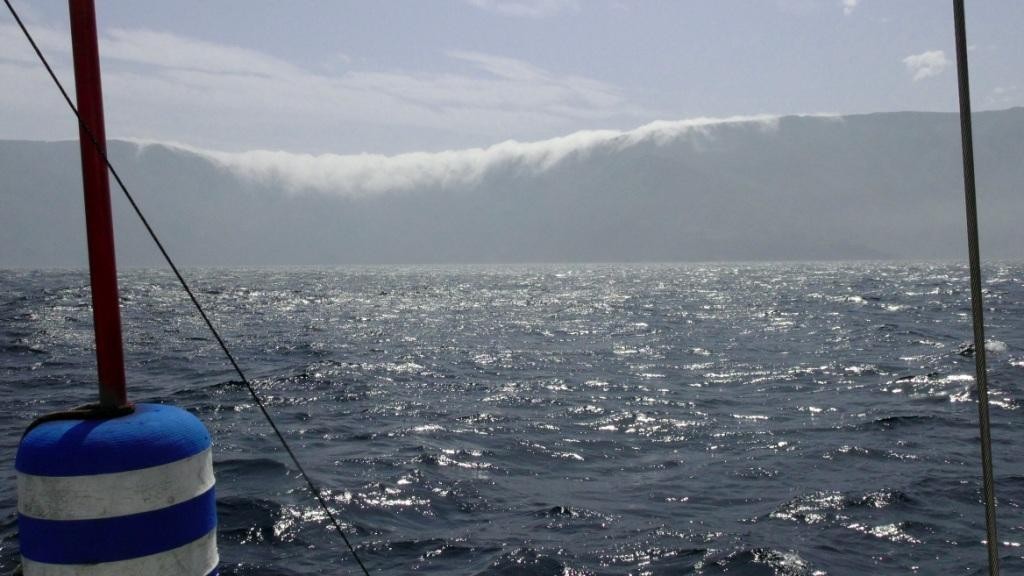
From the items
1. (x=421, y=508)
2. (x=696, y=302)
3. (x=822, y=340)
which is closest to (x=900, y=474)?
(x=421, y=508)

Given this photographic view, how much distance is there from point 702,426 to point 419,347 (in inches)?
560

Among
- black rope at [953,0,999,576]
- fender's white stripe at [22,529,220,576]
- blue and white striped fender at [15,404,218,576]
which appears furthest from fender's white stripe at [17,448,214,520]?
black rope at [953,0,999,576]

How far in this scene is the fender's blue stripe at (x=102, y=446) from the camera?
9.42 feet

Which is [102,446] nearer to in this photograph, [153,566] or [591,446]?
[153,566]

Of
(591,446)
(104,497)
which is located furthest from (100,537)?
(591,446)

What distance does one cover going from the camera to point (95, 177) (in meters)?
2.95

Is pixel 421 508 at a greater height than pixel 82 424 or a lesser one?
lesser

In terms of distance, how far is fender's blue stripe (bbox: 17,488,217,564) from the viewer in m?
2.91

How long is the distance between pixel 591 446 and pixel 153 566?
9.94 metres

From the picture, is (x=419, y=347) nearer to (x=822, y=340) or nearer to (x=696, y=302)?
(x=822, y=340)

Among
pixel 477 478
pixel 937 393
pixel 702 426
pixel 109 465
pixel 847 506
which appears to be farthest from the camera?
pixel 937 393

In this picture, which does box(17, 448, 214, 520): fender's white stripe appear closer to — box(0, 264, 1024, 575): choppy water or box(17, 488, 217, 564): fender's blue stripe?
box(17, 488, 217, 564): fender's blue stripe

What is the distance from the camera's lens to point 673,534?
8508 mm

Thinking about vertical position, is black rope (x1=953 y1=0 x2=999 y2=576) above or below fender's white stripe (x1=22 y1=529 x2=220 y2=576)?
above
